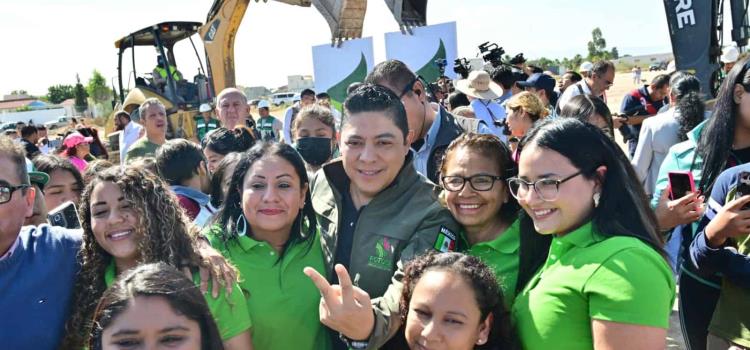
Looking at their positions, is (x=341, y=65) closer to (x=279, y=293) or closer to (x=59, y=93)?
(x=279, y=293)

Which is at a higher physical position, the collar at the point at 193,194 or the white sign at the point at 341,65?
the white sign at the point at 341,65

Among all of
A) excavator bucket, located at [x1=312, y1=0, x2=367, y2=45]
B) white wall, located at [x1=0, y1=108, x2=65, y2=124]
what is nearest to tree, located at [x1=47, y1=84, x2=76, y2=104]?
white wall, located at [x1=0, y1=108, x2=65, y2=124]

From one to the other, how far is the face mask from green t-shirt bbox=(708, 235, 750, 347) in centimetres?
243

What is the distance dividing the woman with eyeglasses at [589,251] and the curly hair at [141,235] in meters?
1.14

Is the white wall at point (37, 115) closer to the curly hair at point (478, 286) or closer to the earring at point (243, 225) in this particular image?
the earring at point (243, 225)

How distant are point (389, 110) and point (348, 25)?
7.32 metres

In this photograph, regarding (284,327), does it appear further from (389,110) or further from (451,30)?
(451,30)

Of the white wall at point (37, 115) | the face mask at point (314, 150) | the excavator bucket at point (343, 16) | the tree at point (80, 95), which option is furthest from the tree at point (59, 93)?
the face mask at point (314, 150)

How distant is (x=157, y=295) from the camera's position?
167 cm

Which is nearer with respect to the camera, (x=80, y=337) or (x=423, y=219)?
(x=80, y=337)

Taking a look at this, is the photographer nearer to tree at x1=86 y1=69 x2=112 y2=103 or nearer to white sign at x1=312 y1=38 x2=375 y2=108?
A: white sign at x1=312 y1=38 x2=375 y2=108

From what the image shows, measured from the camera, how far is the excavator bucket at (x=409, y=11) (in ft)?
30.0

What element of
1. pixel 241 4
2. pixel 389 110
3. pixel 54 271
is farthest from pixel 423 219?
pixel 241 4

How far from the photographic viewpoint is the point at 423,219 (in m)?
2.25
